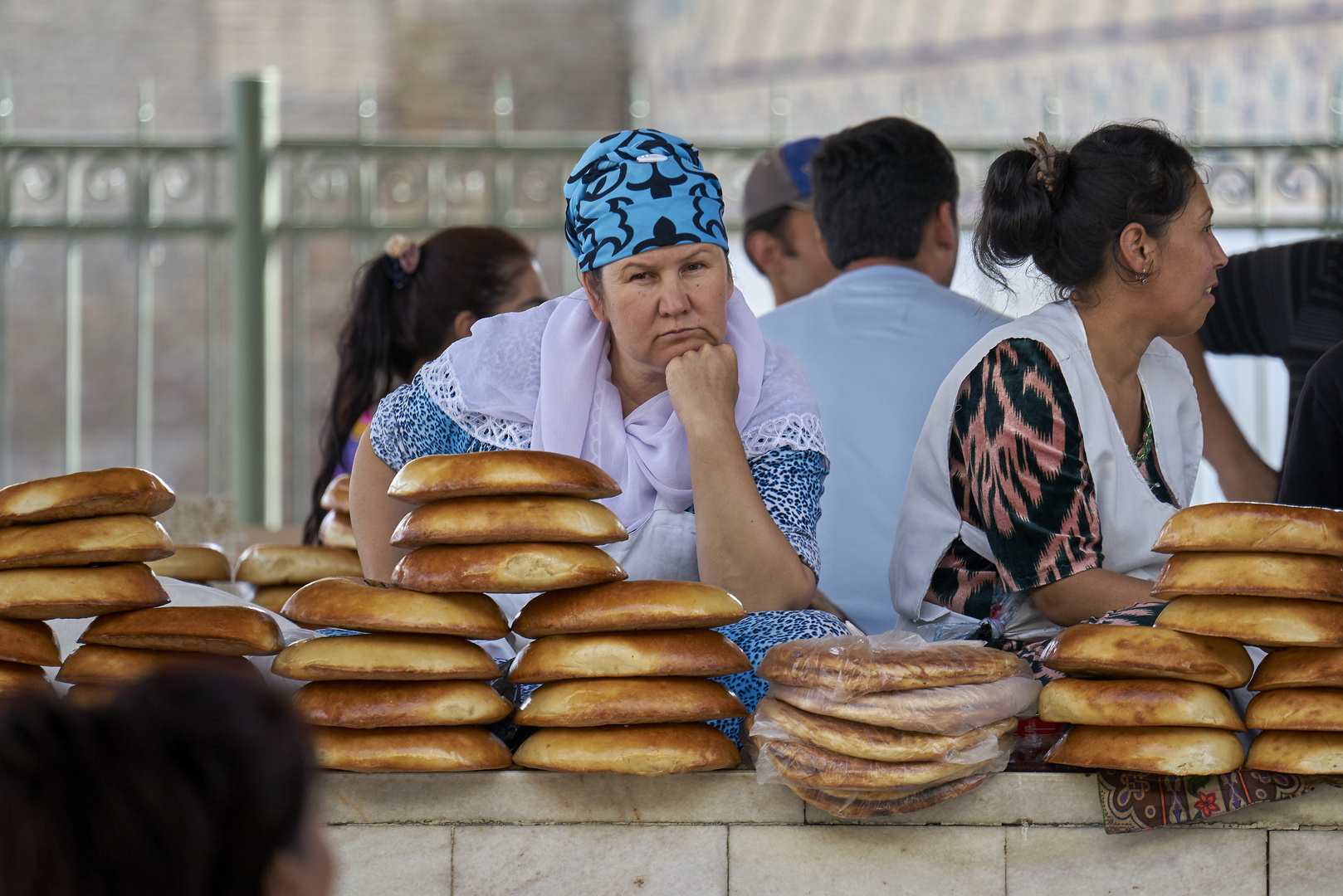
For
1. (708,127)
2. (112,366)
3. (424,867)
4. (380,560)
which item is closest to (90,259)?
(112,366)

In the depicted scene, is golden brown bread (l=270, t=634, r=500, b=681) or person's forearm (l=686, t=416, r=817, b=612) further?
person's forearm (l=686, t=416, r=817, b=612)

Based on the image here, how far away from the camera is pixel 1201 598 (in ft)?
6.92

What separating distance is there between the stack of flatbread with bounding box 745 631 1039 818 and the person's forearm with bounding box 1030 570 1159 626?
339mm

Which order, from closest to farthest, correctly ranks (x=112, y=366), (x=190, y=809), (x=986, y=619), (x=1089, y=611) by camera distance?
(x=190, y=809)
(x=1089, y=611)
(x=986, y=619)
(x=112, y=366)

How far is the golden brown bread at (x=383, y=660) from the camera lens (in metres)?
2.07

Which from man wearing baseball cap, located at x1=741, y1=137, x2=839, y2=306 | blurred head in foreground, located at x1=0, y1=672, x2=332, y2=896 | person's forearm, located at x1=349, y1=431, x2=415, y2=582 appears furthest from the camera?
man wearing baseball cap, located at x1=741, y1=137, x2=839, y2=306

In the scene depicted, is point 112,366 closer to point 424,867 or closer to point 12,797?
point 424,867

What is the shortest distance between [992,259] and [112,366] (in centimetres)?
784

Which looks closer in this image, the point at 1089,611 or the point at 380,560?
the point at 1089,611

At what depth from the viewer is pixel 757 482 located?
2594 millimetres

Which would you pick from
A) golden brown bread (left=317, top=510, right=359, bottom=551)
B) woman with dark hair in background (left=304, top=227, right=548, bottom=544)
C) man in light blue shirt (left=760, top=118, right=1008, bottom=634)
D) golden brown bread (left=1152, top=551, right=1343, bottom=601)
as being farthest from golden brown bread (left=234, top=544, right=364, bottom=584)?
golden brown bread (left=1152, top=551, right=1343, bottom=601)

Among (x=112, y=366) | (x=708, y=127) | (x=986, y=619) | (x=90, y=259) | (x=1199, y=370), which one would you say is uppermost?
(x=708, y=127)

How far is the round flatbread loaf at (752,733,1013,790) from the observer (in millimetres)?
1980

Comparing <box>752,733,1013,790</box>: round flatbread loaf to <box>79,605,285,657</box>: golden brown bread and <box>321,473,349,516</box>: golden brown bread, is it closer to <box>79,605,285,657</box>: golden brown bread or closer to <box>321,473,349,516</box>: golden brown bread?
<box>79,605,285,657</box>: golden brown bread
